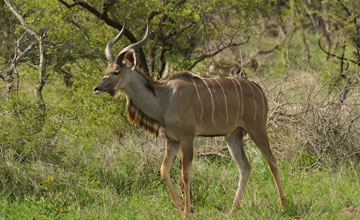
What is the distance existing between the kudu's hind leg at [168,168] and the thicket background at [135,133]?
0.10 metres

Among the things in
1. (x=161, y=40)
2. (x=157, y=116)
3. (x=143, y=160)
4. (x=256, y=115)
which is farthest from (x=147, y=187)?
(x=161, y=40)

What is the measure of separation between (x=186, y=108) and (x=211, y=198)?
0.78 m

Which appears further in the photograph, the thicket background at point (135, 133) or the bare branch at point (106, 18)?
the bare branch at point (106, 18)

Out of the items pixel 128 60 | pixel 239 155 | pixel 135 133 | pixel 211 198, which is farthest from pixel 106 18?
pixel 211 198

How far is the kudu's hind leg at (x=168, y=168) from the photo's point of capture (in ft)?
13.7

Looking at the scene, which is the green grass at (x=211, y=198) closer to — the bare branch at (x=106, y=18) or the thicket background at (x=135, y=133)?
the thicket background at (x=135, y=133)

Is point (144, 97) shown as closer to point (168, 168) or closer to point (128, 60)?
point (128, 60)

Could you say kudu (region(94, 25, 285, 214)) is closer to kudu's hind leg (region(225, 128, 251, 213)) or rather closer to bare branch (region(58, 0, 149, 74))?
kudu's hind leg (region(225, 128, 251, 213))

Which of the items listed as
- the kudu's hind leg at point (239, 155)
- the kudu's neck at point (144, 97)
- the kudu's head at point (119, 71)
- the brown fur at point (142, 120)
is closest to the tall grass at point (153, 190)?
the kudu's hind leg at point (239, 155)

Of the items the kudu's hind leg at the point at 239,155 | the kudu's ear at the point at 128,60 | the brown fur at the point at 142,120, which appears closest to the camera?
the kudu's ear at the point at 128,60

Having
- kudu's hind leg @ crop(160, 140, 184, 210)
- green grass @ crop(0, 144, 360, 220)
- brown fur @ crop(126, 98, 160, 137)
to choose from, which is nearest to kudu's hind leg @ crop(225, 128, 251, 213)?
green grass @ crop(0, 144, 360, 220)

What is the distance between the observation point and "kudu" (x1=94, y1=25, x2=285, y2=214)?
404 centimetres

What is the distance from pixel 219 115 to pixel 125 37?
8.19 feet

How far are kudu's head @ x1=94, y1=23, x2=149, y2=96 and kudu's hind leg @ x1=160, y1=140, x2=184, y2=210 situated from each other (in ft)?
1.91
